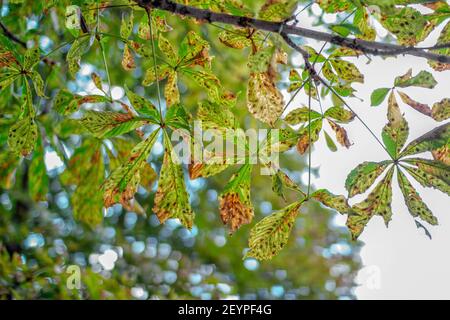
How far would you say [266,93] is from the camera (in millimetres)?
541

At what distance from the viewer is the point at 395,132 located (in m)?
0.58

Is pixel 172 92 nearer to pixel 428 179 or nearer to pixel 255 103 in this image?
pixel 255 103

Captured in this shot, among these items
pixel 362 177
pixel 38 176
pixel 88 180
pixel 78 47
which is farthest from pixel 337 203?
pixel 38 176

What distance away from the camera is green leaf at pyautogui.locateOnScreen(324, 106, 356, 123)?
631mm

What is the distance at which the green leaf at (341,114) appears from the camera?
63cm

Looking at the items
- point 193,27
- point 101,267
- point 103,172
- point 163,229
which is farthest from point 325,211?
point 103,172

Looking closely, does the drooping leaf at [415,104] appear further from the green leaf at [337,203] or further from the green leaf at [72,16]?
the green leaf at [72,16]

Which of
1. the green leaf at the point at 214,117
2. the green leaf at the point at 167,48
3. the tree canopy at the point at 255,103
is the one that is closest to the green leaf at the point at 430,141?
the tree canopy at the point at 255,103

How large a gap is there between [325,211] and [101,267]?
1.50 meters

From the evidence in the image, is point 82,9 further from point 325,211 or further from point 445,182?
point 325,211

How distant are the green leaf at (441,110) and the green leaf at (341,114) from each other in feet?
0.31

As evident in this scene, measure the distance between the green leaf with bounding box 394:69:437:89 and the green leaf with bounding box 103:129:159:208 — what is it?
31 centimetres

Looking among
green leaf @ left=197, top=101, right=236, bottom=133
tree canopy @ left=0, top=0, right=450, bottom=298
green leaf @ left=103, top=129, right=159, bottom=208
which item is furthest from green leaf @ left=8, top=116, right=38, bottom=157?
green leaf @ left=197, top=101, right=236, bottom=133
